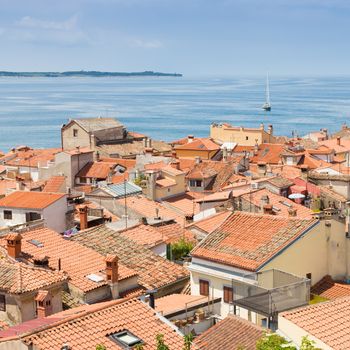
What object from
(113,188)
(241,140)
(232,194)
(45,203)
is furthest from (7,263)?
(241,140)

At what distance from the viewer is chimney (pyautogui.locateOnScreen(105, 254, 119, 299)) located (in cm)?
1841

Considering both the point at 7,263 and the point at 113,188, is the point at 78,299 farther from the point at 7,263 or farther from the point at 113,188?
the point at 113,188

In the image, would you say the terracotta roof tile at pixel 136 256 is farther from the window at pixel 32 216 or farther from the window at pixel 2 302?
the window at pixel 32 216

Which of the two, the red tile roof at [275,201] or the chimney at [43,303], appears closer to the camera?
the chimney at [43,303]

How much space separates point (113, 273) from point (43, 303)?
2.83m

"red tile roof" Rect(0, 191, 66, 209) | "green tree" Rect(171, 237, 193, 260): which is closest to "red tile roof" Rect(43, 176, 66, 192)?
"red tile roof" Rect(0, 191, 66, 209)

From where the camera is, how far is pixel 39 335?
486 inches

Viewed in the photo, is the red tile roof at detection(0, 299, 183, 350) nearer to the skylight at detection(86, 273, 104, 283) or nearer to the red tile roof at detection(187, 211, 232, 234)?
the skylight at detection(86, 273, 104, 283)

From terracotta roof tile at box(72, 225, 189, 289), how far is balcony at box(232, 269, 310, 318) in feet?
12.2

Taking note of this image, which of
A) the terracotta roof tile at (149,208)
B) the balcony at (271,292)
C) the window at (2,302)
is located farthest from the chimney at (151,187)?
the window at (2,302)

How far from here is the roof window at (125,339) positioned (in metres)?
12.9

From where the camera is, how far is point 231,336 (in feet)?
48.8

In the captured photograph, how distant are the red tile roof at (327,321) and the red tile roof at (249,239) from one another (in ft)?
12.1

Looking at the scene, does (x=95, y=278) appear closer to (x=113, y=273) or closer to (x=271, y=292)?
(x=113, y=273)
